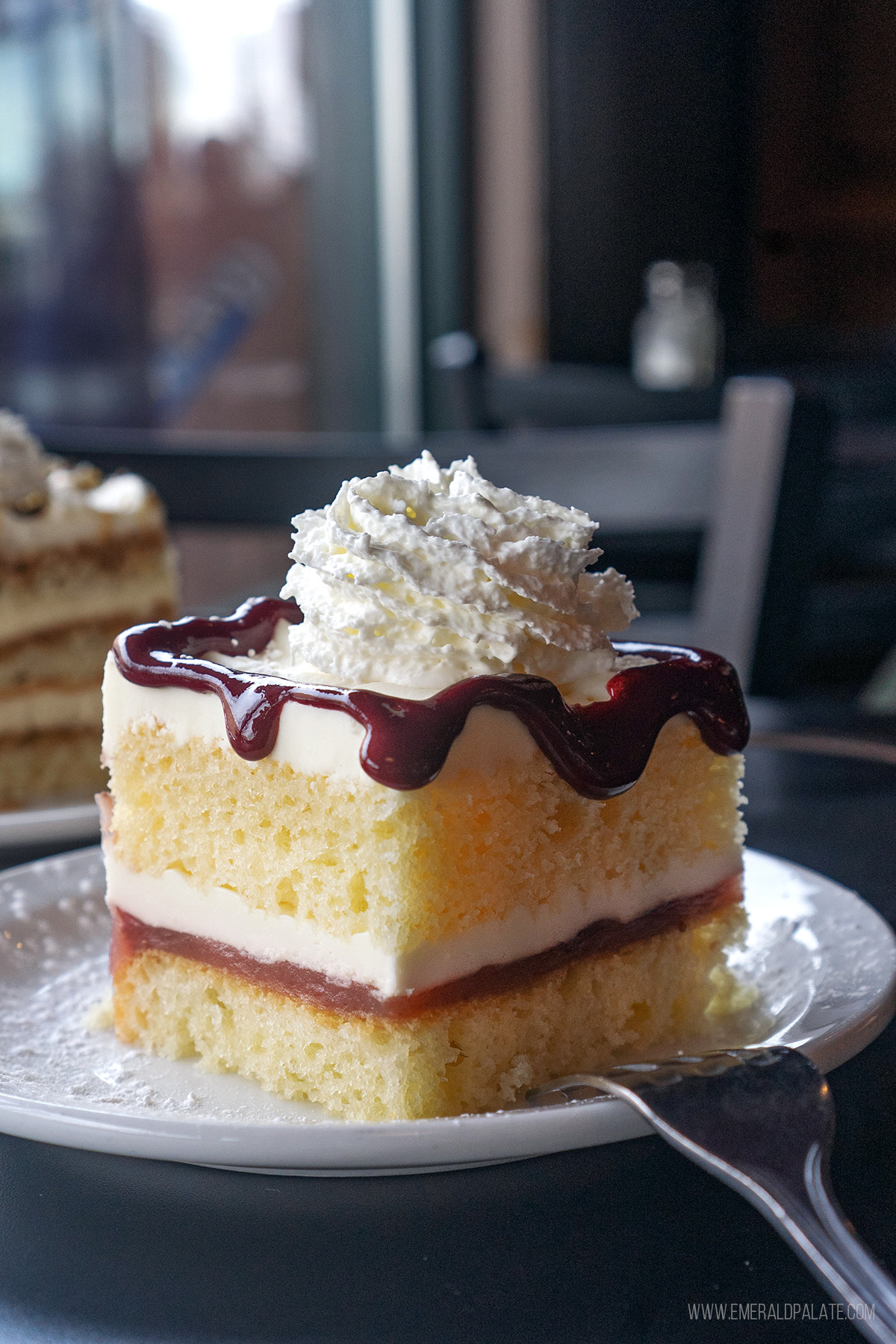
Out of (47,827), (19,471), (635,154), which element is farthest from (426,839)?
(635,154)

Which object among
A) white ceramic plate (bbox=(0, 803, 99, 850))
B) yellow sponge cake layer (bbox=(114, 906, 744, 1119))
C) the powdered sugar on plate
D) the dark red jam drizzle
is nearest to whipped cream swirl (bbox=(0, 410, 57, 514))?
white ceramic plate (bbox=(0, 803, 99, 850))

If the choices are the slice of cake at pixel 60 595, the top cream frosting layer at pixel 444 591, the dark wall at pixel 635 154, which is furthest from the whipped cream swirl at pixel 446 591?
the dark wall at pixel 635 154

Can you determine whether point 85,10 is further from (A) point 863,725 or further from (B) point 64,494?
(A) point 863,725

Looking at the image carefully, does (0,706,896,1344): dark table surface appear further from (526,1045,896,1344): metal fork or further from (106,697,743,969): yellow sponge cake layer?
(106,697,743,969): yellow sponge cake layer

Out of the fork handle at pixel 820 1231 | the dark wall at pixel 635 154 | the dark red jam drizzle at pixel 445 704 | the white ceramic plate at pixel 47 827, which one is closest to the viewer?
the fork handle at pixel 820 1231

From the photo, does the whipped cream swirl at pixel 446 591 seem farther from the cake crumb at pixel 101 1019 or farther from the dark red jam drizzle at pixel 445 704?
the cake crumb at pixel 101 1019
